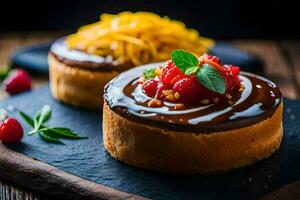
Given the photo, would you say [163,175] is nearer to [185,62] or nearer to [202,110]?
[202,110]

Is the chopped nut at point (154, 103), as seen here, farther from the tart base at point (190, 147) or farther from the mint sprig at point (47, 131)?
the mint sprig at point (47, 131)

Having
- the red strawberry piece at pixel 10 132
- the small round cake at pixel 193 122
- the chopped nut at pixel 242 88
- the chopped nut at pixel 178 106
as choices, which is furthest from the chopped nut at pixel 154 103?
the red strawberry piece at pixel 10 132

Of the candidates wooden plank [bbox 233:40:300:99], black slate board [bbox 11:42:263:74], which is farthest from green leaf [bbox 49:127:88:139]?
wooden plank [bbox 233:40:300:99]

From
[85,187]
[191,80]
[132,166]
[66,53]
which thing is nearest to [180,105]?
[191,80]

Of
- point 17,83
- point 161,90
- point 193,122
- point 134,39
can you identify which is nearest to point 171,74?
point 161,90

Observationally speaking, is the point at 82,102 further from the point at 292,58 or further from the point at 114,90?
the point at 292,58

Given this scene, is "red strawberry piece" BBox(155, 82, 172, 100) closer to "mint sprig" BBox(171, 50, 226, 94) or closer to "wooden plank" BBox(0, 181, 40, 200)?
"mint sprig" BBox(171, 50, 226, 94)
